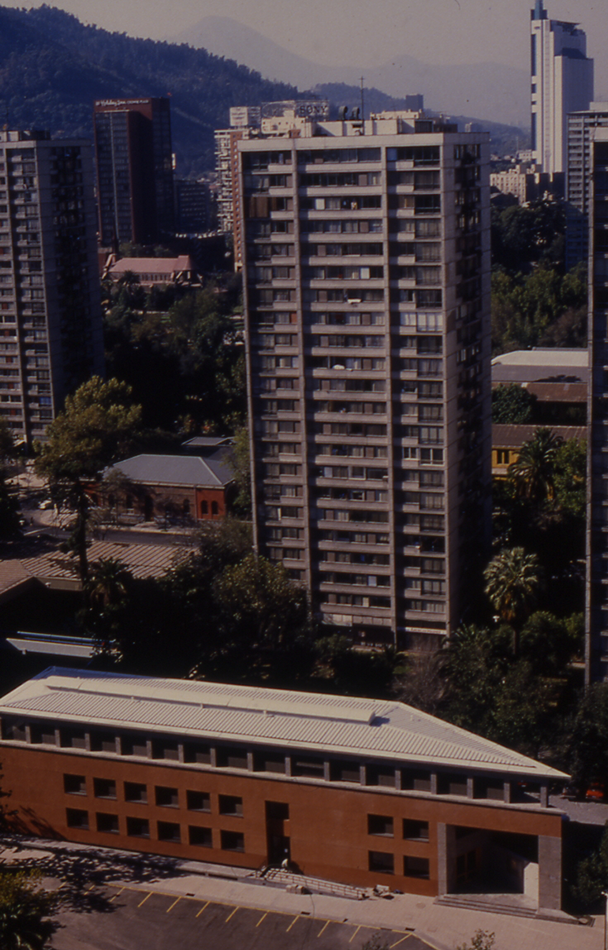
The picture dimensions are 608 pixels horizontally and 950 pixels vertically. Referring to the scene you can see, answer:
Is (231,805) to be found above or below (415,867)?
above

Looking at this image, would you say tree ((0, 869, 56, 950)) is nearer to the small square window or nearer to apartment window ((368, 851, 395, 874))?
the small square window

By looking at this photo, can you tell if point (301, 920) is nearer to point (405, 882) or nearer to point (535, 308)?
point (405, 882)

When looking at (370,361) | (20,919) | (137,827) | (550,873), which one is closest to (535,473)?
(370,361)

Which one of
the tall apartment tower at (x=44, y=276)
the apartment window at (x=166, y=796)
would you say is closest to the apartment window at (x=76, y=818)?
the apartment window at (x=166, y=796)

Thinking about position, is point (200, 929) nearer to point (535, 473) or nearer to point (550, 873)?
point (550, 873)

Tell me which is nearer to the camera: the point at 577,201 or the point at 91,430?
the point at 91,430

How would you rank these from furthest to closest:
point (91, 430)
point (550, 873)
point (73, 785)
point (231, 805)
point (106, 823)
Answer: point (91, 430)
point (73, 785)
point (106, 823)
point (231, 805)
point (550, 873)

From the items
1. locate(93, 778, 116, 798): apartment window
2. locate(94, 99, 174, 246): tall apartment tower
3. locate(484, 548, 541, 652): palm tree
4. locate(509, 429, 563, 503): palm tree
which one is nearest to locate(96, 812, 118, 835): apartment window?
locate(93, 778, 116, 798): apartment window
